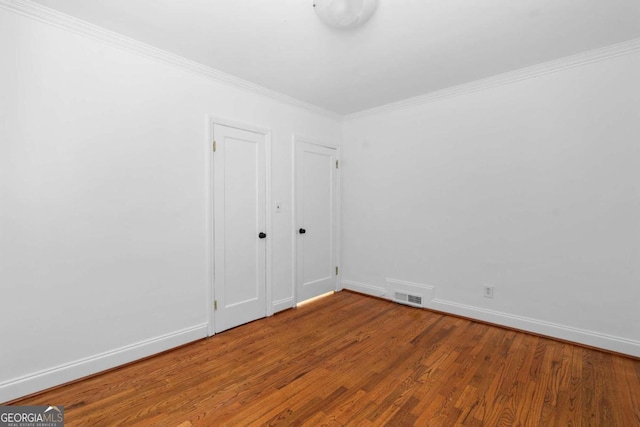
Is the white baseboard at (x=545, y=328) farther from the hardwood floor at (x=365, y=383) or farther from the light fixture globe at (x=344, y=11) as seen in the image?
the light fixture globe at (x=344, y=11)

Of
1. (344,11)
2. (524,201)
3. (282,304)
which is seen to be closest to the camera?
(344,11)

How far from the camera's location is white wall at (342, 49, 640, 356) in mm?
2684

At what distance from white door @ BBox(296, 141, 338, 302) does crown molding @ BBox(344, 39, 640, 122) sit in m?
1.16

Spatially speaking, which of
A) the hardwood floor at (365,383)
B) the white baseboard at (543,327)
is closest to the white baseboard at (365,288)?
the white baseboard at (543,327)

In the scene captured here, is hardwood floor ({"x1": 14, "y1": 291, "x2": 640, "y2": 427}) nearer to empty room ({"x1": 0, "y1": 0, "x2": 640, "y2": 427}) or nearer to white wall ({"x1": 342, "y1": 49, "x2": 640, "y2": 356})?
empty room ({"x1": 0, "y1": 0, "x2": 640, "y2": 427})

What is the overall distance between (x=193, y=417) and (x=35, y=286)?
151 cm

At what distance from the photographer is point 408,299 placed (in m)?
3.99

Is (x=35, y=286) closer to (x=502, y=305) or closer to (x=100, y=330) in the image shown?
(x=100, y=330)

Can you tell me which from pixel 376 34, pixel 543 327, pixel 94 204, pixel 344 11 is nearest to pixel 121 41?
pixel 94 204

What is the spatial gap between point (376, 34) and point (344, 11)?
0.54 meters

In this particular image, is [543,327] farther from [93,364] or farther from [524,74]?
[93,364]

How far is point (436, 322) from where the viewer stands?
3428mm

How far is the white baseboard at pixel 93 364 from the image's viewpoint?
205 cm

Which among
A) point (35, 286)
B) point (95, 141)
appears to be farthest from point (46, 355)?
point (95, 141)
